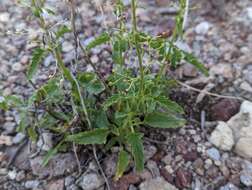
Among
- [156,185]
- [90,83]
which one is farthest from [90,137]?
[156,185]

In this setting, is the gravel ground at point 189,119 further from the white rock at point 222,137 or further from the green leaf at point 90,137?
the green leaf at point 90,137

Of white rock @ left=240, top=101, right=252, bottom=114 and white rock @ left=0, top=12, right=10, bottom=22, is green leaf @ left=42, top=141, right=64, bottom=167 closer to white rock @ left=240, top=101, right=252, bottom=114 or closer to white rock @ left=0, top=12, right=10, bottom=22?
white rock @ left=240, top=101, right=252, bottom=114

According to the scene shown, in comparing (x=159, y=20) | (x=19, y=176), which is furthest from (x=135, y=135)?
(x=159, y=20)

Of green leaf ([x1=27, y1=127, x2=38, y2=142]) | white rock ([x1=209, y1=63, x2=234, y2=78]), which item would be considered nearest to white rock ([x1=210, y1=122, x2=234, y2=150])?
white rock ([x1=209, y1=63, x2=234, y2=78])

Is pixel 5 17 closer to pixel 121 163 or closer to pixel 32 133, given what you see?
pixel 32 133

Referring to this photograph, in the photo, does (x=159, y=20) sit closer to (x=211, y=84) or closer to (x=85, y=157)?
(x=211, y=84)
